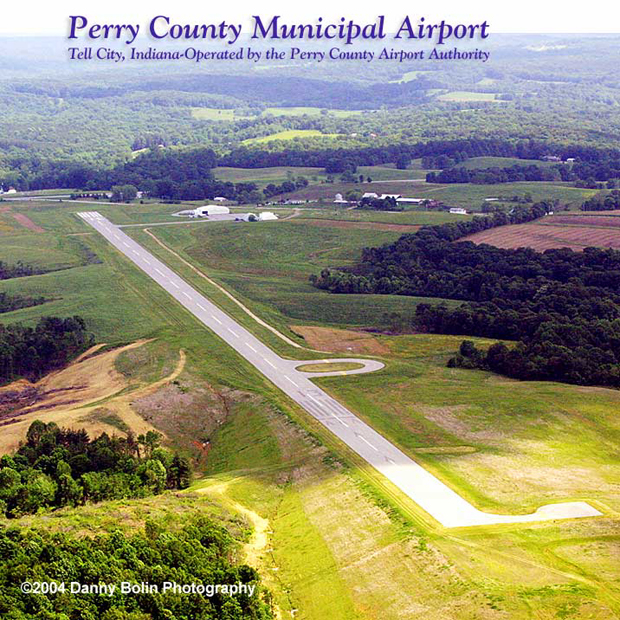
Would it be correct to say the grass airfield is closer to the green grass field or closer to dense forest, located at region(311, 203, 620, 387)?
the green grass field

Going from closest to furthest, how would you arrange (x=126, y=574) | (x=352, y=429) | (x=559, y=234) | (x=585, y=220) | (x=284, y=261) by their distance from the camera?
(x=126, y=574) < (x=352, y=429) < (x=284, y=261) < (x=559, y=234) < (x=585, y=220)

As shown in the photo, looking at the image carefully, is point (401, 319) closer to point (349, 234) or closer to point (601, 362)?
point (601, 362)

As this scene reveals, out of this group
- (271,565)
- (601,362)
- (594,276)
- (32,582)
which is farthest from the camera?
(594,276)

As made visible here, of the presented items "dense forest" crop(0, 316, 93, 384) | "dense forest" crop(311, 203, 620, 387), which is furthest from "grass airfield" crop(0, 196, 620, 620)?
"dense forest" crop(311, 203, 620, 387)

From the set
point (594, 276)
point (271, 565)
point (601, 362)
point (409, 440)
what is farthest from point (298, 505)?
point (594, 276)

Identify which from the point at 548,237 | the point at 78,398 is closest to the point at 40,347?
the point at 78,398

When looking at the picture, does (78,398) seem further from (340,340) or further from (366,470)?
(366,470)
